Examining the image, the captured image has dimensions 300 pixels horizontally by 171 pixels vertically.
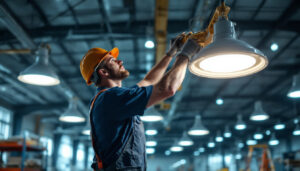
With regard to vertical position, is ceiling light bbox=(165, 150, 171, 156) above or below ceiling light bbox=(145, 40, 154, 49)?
below

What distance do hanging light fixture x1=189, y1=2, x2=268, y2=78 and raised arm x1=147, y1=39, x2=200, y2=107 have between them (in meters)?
0.07

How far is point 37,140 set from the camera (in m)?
6.93

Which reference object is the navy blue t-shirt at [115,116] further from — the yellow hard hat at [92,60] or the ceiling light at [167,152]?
the ceiling light at [167,152]

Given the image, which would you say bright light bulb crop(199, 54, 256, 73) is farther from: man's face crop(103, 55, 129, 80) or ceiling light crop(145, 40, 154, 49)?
ceiling light crop(145, 40, 154, 49)

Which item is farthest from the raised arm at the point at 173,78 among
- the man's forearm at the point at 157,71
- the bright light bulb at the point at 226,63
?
the man's forearm at the point at 157,71

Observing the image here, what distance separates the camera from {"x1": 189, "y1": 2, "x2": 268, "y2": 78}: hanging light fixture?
5.41ft

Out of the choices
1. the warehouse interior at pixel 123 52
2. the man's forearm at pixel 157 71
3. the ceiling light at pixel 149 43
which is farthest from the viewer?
the ceiling light at pixel 149 43

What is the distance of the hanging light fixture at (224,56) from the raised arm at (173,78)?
66 mm

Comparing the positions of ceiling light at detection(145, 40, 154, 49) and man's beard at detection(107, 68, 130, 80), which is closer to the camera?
man's beard at detection(107, 68, 130, 80)

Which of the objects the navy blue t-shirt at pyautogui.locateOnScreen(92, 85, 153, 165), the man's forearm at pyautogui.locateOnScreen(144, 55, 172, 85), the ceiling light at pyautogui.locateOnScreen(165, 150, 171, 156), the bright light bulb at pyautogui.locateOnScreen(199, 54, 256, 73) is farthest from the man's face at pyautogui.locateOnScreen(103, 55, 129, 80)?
the ceiling light at pyautogui.locateOnScreen(165, 150, 171, 156)

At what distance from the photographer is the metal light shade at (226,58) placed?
1.64 meters

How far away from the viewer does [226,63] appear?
6.03 feet

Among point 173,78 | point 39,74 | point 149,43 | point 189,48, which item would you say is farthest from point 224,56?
point 149,43

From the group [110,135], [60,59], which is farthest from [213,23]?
[60,59]
